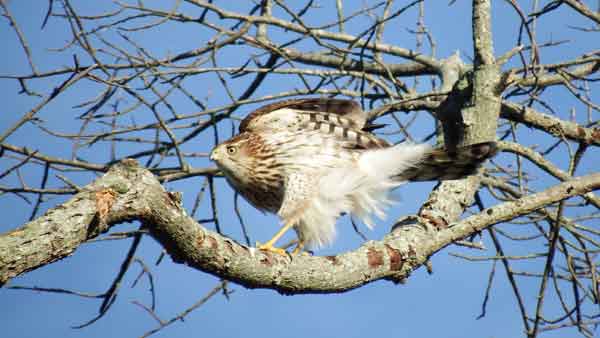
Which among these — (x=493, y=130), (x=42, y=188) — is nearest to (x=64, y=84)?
(x=42, y=188)

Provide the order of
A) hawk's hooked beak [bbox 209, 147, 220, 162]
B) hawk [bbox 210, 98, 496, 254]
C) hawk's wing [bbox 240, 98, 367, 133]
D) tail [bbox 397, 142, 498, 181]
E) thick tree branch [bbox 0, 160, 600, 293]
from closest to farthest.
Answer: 1. thick tree branch [bbox 0, 160, 600, 293]
2. tail [bbox 397, 142, 498, 181]
3. hawk [bbox 210, 98, 496, 254]
4. hawk's hooked beak [bbox 209, 147, 220, 162]
5. hawk's wing [bbox 240, 98, 367, 133]

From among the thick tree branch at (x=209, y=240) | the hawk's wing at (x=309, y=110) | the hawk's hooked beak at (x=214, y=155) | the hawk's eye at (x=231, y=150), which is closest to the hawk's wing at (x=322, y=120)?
the hawk's wing at (x=309, y=110)

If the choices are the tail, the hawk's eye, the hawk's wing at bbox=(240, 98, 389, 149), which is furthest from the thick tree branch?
the hawk's eye

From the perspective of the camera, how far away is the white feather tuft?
203 inches

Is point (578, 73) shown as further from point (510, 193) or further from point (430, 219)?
point (430, 219)

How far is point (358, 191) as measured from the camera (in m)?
5.34

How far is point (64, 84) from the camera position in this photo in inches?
160

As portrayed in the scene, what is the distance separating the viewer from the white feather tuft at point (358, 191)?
5.16 m

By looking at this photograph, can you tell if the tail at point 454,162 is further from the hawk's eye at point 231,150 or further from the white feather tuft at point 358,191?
the hawk's eye at point 231,150

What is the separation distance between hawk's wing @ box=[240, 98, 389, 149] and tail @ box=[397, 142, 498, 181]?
1.23 ft

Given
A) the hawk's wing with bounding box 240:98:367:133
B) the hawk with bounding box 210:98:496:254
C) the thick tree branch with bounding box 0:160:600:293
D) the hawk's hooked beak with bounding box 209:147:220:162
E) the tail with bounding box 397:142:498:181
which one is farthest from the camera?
the hawk's wing with bounding box 240:98:367:133

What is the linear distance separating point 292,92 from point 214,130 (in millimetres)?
673

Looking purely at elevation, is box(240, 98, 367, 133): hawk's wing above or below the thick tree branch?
above

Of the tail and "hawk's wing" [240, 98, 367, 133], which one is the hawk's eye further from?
the tail
